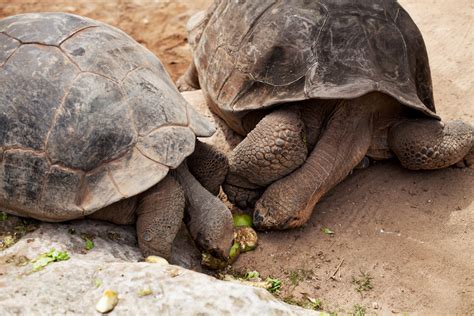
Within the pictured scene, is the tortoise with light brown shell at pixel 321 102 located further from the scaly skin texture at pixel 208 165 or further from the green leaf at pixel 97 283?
the green leaf at pixel 97 283

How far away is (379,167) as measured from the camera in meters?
4.69

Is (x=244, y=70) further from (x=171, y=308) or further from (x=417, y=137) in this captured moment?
(x=171, y=308)

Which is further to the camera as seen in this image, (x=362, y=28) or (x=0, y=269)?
(x=362, y=28)

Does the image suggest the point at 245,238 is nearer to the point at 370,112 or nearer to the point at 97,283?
the point at 370,112

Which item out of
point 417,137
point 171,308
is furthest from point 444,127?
point 171,308

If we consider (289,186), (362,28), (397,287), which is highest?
(362,28)

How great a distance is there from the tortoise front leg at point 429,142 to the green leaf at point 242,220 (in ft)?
3.78

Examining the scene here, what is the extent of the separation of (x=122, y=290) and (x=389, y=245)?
1.97m

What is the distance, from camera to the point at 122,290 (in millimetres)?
2744

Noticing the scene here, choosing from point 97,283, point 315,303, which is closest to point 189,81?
point 315,303

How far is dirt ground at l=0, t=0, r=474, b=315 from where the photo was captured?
3648 mm

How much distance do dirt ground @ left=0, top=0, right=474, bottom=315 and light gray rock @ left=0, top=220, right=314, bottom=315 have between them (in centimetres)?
88

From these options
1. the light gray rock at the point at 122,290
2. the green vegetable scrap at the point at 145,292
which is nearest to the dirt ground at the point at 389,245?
the light gray rock at the point at 122,290

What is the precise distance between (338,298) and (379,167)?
1.36 m
